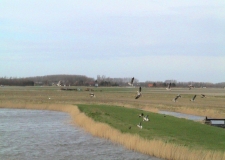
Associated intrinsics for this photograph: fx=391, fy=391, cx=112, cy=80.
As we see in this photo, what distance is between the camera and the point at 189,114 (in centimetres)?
4488

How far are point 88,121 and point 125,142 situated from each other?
31.7 feet

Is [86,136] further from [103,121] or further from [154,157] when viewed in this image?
[154,157]

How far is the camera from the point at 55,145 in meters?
23.2

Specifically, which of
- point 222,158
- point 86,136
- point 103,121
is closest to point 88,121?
point 103,121

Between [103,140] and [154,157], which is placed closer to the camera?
[154,157]

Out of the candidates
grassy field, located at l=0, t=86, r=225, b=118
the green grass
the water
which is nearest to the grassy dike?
the green grass

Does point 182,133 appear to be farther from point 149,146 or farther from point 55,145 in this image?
point 55,145

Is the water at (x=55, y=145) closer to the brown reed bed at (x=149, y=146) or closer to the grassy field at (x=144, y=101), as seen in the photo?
the brown reed bed at (x=149, y=146)

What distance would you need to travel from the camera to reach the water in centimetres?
1983

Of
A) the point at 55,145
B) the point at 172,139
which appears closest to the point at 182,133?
the point at 172,139

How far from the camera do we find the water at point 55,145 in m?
19.8

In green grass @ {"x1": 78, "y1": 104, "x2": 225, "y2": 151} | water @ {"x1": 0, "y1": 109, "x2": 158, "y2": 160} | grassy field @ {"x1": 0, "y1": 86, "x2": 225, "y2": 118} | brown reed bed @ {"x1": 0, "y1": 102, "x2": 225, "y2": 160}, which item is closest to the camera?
brown reed bed @ {"x1": 0, "y1": 102, "x2": 225, "y2": 160}

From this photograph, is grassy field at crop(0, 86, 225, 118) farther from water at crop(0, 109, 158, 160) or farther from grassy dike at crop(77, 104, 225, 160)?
water at crop(0, 109, 158, 160)

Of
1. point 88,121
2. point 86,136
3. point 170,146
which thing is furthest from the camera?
point 88,121
